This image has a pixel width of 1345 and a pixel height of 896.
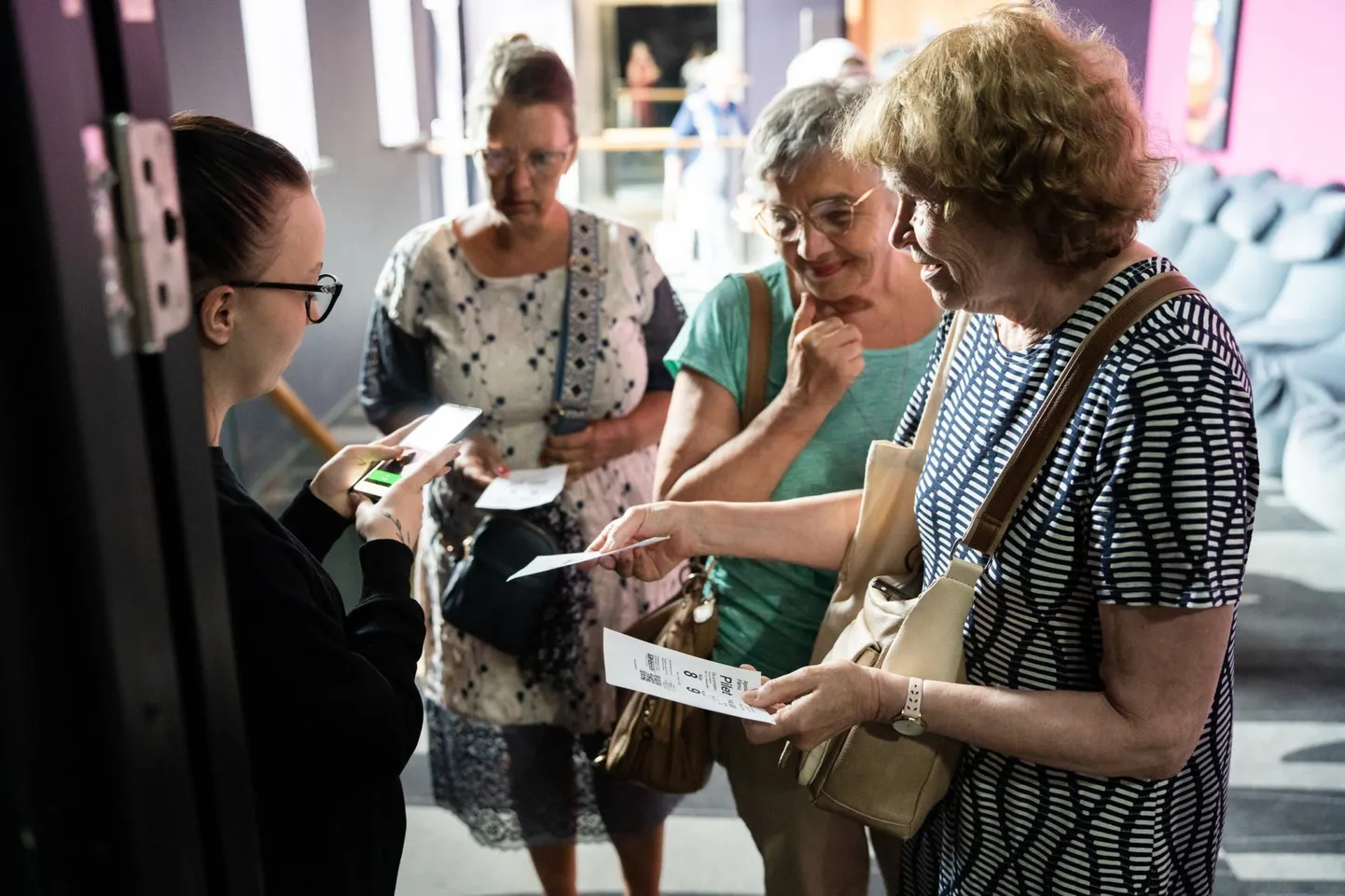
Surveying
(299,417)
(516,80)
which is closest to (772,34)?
(299,417)

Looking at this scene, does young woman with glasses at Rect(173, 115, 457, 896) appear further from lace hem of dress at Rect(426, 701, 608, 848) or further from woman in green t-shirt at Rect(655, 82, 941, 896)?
lace hem of dress at Rect(426, 701, 608, 848)

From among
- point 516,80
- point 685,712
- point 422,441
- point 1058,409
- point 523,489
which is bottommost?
point 685,712

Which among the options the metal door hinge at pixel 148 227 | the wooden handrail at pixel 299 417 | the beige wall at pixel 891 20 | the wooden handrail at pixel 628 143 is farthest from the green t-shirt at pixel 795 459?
the beige wall at pixel 891 20

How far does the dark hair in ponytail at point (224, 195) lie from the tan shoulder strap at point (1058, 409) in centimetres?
74

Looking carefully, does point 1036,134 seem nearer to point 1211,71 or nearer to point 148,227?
point 148,227

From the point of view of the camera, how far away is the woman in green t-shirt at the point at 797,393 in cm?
159

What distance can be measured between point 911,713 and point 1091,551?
271 mm

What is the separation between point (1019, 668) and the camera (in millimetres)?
1180

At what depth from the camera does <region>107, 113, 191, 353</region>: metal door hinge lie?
552mm

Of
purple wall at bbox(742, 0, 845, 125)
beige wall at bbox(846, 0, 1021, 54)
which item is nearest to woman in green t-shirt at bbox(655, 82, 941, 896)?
beige wall at bbox(846, 0, 1021, 54)

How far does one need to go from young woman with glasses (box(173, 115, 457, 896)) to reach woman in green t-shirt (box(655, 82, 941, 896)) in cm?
A: 61

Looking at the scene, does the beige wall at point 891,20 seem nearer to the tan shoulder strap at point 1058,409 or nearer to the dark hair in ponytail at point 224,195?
the tan shoulder strap at point 1058,409

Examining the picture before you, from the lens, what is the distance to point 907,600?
4.56 feet

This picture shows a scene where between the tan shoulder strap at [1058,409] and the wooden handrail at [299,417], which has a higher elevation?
the tan shoulder strap at [1058,409]
